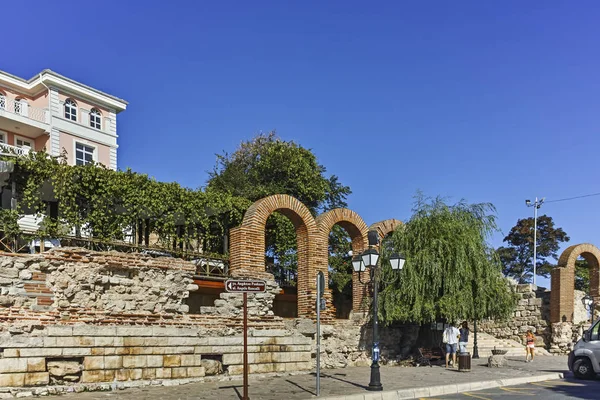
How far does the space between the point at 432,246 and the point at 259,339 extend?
21.5 feet

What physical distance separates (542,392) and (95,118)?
3282 cm

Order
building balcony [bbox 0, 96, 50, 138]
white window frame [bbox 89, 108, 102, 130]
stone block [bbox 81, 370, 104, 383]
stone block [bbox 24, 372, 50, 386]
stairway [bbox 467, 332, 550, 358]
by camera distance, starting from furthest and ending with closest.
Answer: white window frame [bbox 89, 108, 102, 130] → building balcony [bbox 0, 96, 50, 138] → stairway [bbox 467, 332, 550, 358] → stone block [bbox 81, 370, 104, 383] → stone block [bbox 24, 372, 50, 386]

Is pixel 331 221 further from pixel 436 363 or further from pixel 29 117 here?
pixel 29 117

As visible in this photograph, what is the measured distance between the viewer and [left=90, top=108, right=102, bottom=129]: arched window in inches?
1455

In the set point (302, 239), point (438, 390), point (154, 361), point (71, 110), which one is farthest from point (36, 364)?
point (71, 110)

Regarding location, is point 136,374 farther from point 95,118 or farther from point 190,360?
point 95,118

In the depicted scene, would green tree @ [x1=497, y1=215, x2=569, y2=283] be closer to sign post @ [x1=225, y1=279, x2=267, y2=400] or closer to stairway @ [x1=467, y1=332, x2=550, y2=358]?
stairway @ [x1=467, y1=332, x2=550, y2=358]

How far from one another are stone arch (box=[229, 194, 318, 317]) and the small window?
23.2m

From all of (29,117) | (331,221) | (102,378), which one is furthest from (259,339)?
(29,117)

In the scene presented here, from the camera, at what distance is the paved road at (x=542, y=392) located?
11453 mm

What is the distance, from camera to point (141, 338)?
1200 centimetres

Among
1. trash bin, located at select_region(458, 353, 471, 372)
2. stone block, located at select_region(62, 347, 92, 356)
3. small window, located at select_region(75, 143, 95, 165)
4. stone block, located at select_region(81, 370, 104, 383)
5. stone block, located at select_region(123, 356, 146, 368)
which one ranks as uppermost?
small window, located at select_region(75, 143, 95, 165)

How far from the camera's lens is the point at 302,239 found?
17.5 metres

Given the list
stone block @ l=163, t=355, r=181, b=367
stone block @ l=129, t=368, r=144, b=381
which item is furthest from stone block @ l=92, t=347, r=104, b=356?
stone block @ l=163, t=355, r=181, b=367
